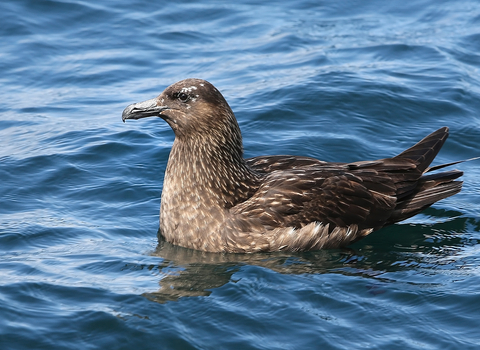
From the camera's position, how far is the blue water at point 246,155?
238 inches

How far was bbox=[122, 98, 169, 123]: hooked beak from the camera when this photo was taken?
748 cm

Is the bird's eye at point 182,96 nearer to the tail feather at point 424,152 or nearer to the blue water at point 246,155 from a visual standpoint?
the blue water at point 246,155

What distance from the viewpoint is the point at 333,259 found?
7.31 meters

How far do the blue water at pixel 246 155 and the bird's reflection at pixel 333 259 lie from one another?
0.08 ft

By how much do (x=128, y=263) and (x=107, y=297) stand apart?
732 mm

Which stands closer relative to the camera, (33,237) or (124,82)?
(33,237)

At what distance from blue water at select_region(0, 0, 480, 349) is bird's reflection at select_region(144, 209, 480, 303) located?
2 centimetres

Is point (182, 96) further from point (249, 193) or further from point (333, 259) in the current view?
point (333, 259)

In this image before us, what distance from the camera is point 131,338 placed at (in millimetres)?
5816

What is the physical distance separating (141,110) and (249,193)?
1275 mm

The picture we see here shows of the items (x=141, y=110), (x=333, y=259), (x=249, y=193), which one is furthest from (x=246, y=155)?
(x=333, y=259)

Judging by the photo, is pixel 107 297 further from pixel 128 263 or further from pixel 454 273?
pixel 454 273

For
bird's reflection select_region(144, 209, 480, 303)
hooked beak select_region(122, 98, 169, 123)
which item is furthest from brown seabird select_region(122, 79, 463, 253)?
bird's reflection select_region(144, 209, 480, 303)

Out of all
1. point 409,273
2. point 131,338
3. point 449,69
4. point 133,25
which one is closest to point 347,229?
point 409,273
